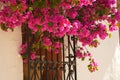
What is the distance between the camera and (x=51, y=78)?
509cm

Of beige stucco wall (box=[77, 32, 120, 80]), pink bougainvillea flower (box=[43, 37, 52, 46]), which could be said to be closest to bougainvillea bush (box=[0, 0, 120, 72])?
pink bougainvillea flower (box=[43, 37, 52, 46])

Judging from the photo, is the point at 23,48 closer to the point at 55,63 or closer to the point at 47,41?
the point at 47,41

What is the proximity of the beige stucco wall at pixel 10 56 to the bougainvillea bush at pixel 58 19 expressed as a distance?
111 millimetres

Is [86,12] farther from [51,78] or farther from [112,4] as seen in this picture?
[51,78]

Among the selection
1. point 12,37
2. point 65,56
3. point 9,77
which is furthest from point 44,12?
point 65,56

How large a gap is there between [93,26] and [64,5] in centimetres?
95

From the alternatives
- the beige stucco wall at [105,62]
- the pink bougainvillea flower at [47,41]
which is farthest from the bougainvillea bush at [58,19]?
the beige stucco wall at [105,62]

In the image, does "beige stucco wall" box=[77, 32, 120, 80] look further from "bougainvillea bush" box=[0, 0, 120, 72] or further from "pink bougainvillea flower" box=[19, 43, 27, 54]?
"pink bougainvillea flower" box=[19, 43, 27, 54]

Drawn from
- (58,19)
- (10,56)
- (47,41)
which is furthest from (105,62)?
(58,19)

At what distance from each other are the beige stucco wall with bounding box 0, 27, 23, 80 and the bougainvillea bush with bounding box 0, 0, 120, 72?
0.11m

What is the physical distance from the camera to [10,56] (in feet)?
14.6

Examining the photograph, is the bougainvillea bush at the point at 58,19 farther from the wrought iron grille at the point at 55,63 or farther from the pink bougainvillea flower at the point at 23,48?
the wrought iron grille at the point at 55,63

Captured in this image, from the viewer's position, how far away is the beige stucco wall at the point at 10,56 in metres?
4.34

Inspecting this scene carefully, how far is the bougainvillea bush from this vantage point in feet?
12.7
